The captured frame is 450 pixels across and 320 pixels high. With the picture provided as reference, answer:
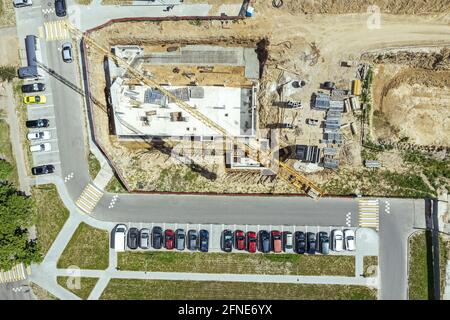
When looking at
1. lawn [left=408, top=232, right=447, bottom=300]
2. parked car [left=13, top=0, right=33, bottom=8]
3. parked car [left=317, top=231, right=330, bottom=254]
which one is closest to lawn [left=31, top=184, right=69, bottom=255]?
parked car [left=13, top=0, right=33, bottom=8]

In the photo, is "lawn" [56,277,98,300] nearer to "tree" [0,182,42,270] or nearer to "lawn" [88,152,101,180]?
"tree" [0,182,42,270]

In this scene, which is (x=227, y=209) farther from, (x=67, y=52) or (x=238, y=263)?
(x=67, y=52)

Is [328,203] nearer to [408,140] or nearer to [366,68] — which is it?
[408,140]

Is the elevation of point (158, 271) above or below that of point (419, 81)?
below

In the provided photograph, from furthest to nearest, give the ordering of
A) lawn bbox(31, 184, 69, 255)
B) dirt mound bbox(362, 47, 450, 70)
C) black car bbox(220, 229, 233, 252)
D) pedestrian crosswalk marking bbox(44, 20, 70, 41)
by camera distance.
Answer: lawn bbox(31, 184, 69, 255) → pedestrian crosswalk marking bbox(44, 20, 70, 41) → dirt mound bbox(362, 47, 450, 70) → black car bbox(220, 229, 233, 252)
